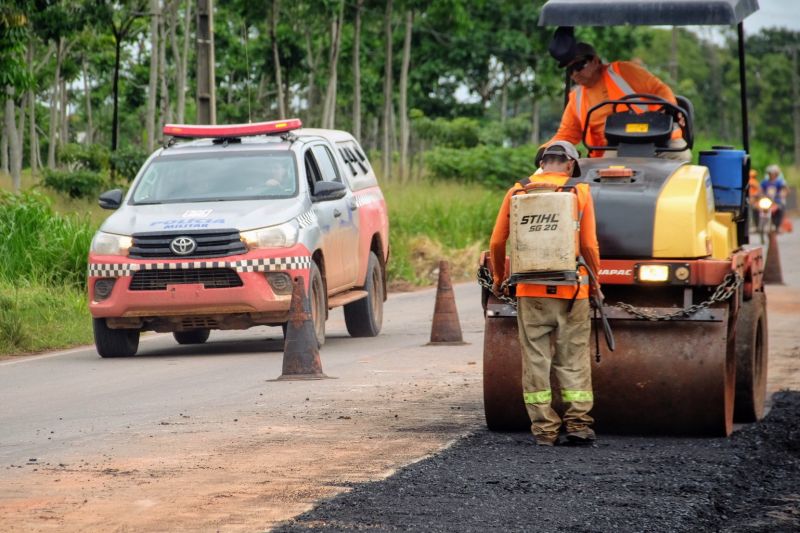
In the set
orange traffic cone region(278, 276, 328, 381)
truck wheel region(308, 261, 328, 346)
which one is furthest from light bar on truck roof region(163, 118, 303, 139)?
orange traffic cone region(278, 276, 328, 381)

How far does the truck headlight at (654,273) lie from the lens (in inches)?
349

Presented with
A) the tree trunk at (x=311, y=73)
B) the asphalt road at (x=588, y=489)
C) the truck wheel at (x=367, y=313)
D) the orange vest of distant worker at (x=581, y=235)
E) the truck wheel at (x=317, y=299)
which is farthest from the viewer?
the tree trunk at (x=311, y=73)

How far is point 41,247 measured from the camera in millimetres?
19172

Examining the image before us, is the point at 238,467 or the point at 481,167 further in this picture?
the point at 481,167

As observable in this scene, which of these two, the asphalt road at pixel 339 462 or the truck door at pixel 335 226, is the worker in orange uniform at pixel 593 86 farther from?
the truck door at pixel 335 226

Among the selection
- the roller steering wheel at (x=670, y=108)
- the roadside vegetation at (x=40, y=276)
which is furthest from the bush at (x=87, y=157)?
the roller steering wheel at (x=670, y=108)

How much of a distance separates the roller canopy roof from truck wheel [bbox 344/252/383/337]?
6.26 meters

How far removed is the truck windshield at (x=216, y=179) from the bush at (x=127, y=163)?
20707 mm

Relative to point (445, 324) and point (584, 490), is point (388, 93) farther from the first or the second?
point (584, 490)

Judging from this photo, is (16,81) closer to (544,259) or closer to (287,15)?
(544,259)

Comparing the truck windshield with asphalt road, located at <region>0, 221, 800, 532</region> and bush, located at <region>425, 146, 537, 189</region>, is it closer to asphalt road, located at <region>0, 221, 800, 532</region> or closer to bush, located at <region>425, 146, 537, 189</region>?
asphalt road, located at <region>0, 221, 800, 532</region>

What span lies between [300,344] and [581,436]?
12.9 feet

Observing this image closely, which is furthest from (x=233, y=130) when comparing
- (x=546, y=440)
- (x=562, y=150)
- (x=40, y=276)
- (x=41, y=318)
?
(x=546, y=440)

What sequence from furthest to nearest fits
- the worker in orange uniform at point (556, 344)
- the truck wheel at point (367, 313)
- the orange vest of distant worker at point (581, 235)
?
1. the truck wheel at point (367, 313)
2. the worker in orange uniform at point (556, 344)
3. the orange vest of distant worker at point (581, 235)
